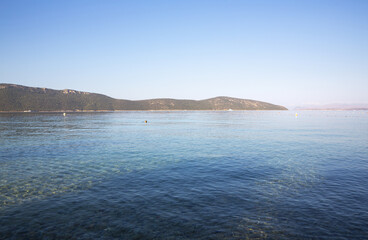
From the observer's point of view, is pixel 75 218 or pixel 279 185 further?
pixel 279 185

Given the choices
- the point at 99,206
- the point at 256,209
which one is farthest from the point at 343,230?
the point at 99,206

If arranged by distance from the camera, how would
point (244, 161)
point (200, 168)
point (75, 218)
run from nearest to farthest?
point (75, 218)
point (200, 168)
point (244, 161)

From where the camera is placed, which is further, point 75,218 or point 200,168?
point 200,168

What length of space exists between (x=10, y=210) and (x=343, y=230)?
63.9 feet

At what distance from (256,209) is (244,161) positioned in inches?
568

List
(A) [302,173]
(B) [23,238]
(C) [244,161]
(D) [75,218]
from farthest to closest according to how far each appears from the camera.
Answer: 1. (C) [244,161]
2. (A) [302,173]
3. (D) [75,218]
4. (B) [23,238]

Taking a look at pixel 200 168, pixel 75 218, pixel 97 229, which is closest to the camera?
pixel 97 229

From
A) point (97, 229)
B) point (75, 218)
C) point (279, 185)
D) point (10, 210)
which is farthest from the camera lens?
point (279, 185)

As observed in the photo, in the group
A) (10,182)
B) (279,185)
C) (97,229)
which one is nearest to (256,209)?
(279,185)

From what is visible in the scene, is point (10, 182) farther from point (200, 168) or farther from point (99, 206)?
point (200, 168)

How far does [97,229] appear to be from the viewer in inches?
486

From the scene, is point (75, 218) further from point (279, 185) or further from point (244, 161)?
point (244, 161)

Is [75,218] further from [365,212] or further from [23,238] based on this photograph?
[365,212]

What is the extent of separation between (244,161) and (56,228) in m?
21.9
